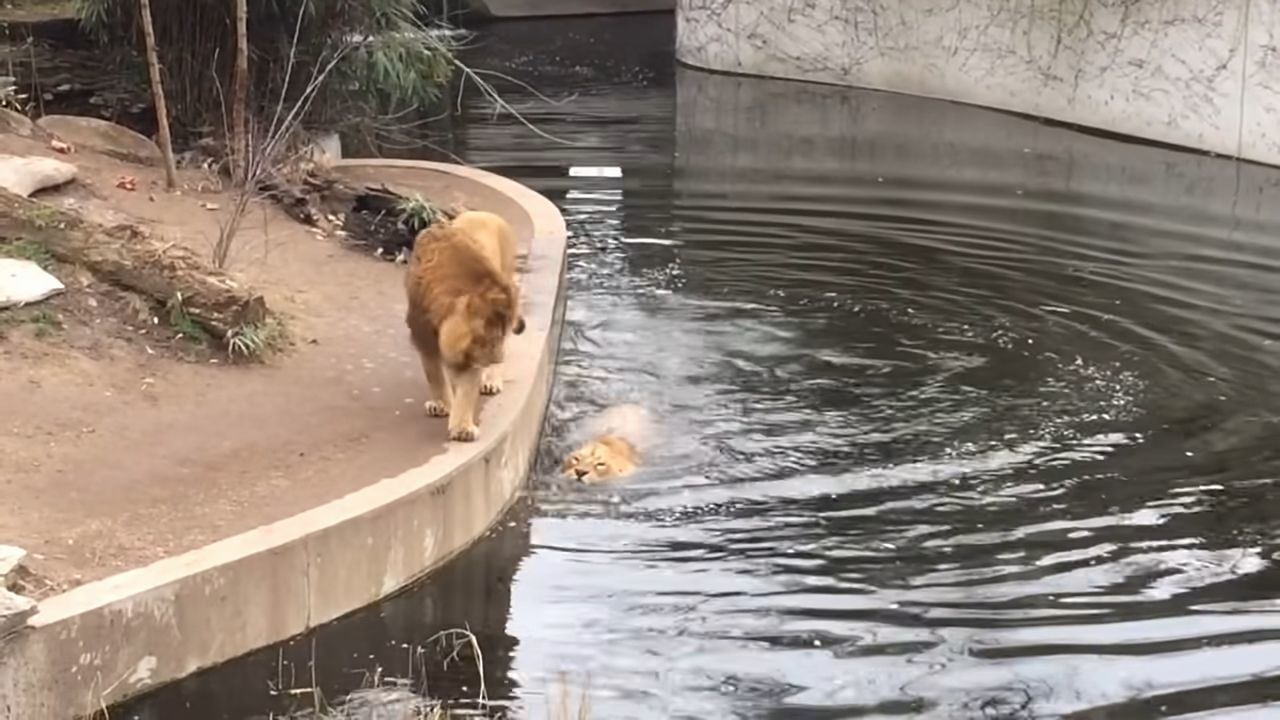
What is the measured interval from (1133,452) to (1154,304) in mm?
3189

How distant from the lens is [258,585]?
19.1 ft

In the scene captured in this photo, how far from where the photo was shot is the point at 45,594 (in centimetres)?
539

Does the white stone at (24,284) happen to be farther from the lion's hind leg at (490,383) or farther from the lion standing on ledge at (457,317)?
the lion's hind leg at (490,383)

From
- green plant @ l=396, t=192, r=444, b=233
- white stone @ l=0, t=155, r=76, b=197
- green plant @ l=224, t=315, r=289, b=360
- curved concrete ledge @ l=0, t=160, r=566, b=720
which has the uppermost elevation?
white stone @ l=0, t=155, r=76, b=197

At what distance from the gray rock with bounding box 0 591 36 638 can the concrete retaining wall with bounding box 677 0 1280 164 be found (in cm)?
1520

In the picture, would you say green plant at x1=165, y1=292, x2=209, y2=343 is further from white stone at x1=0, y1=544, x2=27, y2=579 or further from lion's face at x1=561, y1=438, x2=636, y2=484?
white stone at x1=0, y1=544, x2=27, y2=579

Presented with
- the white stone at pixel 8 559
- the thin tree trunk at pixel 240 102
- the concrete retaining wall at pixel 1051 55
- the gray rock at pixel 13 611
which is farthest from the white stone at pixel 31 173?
the concrete retaining wall at pixel 1051 55

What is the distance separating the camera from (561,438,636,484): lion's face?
25.6ft

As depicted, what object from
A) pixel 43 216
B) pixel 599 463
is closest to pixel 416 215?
pixel 43 216

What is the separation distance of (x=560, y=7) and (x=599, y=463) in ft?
96.3

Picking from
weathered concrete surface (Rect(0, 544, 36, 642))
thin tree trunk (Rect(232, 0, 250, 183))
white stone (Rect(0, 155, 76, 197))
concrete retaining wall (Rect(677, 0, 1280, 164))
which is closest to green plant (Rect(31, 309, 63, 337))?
white stone (Rect(0, 155, 76, 197))

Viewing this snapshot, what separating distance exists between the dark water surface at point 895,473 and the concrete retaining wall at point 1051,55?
2262mm

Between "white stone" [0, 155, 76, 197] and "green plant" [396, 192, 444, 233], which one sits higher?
"white stone" [0, 155, 76, 197]

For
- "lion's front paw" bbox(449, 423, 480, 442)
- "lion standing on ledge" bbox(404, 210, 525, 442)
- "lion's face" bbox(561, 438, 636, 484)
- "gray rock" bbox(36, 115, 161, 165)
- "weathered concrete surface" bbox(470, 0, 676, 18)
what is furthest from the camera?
"weathered concrete surface" bbox(470, 0, 676, 18)
